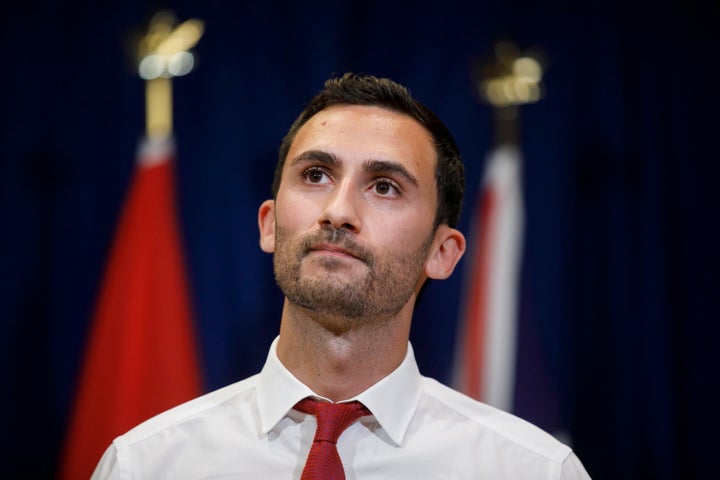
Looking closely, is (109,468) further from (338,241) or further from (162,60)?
(162,60)

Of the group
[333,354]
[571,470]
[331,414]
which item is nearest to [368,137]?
[333,354]

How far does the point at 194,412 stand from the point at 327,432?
12.2 inches

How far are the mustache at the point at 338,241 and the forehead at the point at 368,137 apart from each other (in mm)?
176

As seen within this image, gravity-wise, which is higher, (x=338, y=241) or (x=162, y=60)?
(x=162, y=60)

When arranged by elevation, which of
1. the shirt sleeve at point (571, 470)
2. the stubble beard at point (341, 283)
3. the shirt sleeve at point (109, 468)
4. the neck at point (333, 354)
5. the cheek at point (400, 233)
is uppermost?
the cheek at point (400, 233)

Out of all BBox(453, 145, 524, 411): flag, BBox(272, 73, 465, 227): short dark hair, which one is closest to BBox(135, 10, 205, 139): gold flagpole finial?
BBox(272, 73, 465, 227): short dark hair

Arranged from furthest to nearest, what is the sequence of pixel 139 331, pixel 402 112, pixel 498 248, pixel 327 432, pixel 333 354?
pixel 498 248
pixel 139 331
pixel 402 112
pixel 333 354
pixel 327 432

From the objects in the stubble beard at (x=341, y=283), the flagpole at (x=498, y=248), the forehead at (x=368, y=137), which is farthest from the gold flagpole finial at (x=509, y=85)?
the stubble beard at (x=341, y=283)

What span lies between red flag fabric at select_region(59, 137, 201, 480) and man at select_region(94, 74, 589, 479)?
2.63ft

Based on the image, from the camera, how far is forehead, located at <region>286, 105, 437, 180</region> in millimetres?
1561

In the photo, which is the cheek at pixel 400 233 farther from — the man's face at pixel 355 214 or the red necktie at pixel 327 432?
the red necktie at pixel 327 432

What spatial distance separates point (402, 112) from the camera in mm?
1673

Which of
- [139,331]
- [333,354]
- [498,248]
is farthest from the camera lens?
[498,248]

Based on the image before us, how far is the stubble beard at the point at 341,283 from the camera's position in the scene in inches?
56.2
